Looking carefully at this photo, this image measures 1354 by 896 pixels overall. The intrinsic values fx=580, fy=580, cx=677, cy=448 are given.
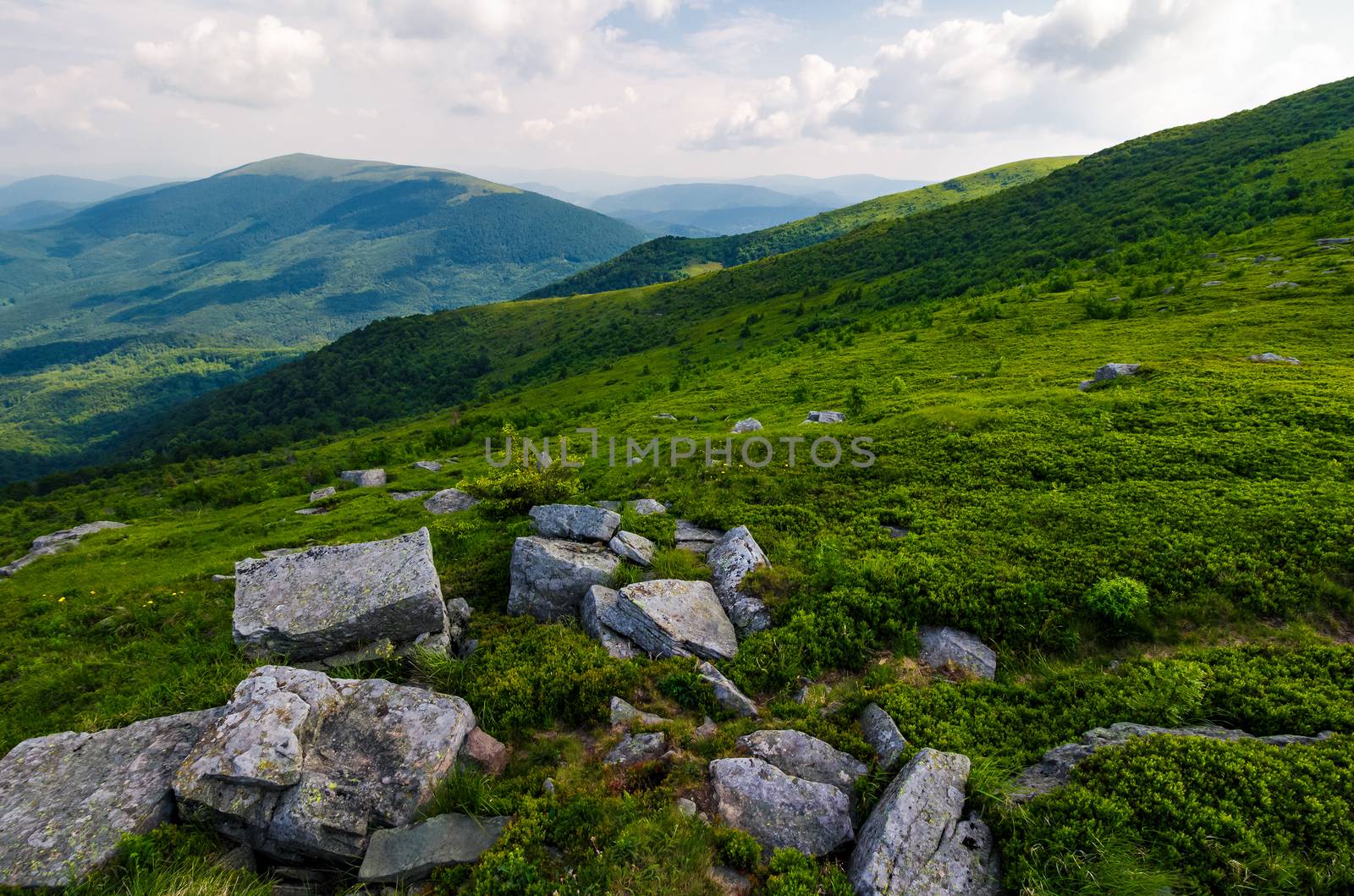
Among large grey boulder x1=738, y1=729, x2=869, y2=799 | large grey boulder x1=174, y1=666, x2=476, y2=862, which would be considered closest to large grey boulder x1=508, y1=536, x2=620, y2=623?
large grey boulder x1=174, y1=666, x2=476, y2=862

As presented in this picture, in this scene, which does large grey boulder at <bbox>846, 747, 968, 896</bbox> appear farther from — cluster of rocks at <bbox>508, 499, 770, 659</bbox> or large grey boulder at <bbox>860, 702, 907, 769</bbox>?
cluster of rocks at <bbox>508, 499, 770, 659</bbox>

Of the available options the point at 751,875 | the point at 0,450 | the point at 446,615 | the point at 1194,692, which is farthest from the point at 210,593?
the point at 0,450

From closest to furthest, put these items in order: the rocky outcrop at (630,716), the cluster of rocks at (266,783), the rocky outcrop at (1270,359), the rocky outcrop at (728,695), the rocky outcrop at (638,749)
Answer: the cluster of rocks at (266,783) < the rocky outcrop at (638,749) < the rocky outcrop at (630,716) < the rocky outcrop at (728,695) < the rocky outcrop at (1270,359)

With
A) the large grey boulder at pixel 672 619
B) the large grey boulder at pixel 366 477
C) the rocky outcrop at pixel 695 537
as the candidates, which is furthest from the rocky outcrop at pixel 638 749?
the large grey boulder at pixel 366 477

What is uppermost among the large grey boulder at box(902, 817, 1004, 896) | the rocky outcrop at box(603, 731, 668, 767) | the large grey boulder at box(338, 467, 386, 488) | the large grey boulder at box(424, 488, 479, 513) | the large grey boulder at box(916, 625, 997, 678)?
the large grey boulder at box(902, 817, 1004, 896)

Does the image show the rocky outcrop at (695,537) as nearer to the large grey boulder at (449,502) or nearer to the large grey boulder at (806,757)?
the large grey boulder at (806,757)

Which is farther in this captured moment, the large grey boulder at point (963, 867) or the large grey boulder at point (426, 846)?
the large grey boulder at point (426, 846)

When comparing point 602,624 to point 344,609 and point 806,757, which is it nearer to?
point 806,757
